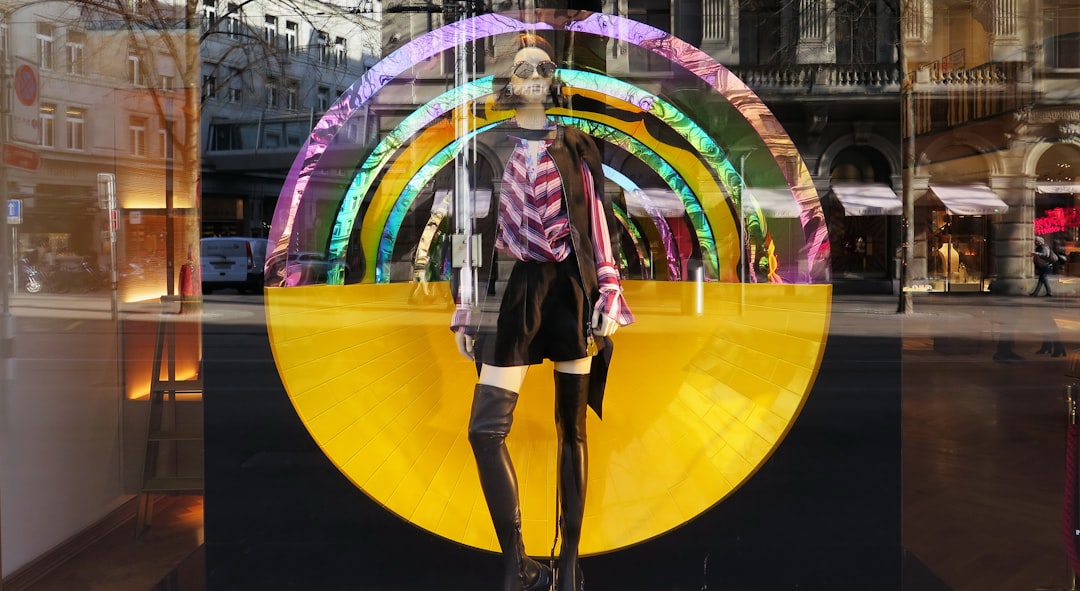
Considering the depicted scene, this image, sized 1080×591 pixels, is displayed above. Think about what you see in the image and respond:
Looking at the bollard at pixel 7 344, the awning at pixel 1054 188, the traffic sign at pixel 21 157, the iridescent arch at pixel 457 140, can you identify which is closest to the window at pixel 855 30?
the iridescent arch at pixel 457 140

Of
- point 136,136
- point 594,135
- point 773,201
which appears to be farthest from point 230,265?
point 773,201

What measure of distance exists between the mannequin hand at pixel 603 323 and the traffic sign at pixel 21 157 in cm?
213

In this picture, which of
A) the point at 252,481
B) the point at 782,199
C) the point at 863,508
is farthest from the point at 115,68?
the point at 863,508

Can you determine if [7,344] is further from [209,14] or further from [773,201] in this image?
[773,201]

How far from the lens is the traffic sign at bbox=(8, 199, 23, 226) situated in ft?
10.8

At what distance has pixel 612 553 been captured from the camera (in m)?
3.69

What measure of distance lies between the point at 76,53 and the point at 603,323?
7.80ft

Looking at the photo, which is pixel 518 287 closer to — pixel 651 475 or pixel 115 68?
pixel 651 475

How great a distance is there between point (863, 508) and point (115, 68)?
147 inches

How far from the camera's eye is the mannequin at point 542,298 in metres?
2.82

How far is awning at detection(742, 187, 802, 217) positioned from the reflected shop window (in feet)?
0.05

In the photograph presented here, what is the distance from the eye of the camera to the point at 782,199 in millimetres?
3383

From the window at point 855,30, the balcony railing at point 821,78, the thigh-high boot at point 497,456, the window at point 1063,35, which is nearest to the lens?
the thigh-high boot at point 497,456

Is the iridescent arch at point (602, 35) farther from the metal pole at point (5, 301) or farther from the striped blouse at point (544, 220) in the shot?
the metal pole at point (5, 301)
